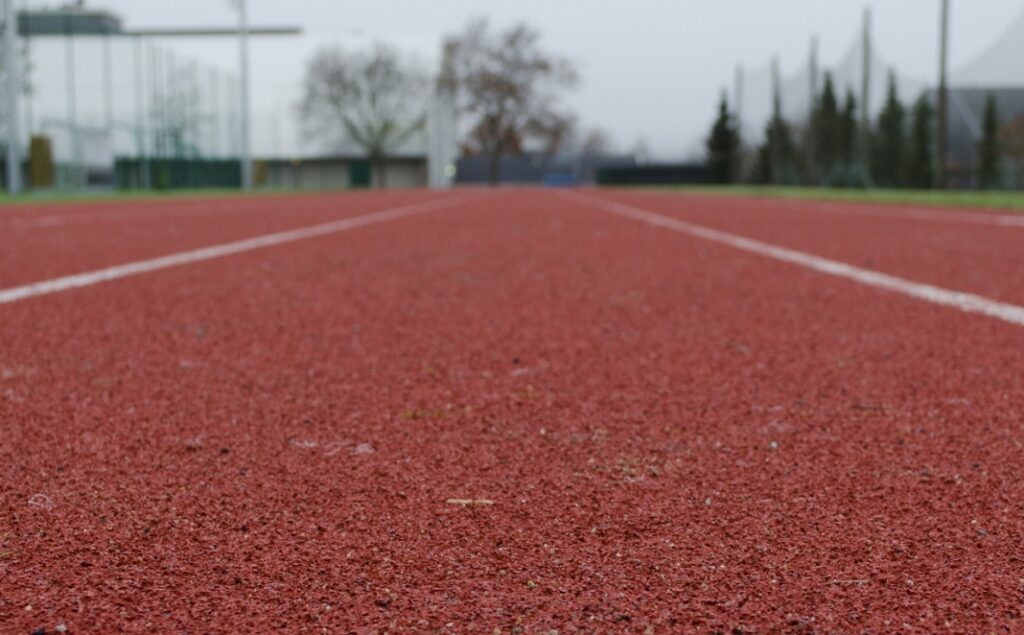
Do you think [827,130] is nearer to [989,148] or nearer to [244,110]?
[989,148]

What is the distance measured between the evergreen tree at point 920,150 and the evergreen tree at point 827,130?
3935mm

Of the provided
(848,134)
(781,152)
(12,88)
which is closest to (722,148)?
(781,152)

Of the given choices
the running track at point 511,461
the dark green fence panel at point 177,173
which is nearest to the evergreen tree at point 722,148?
the dark green fence panel at point 177,173

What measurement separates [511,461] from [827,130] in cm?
4872

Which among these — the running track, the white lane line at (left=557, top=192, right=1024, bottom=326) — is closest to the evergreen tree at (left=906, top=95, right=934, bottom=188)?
the white lane line at (left=557, top=192, right=1024, bottom=326)

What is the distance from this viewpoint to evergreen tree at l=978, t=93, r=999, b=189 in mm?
36719

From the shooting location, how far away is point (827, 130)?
47.6 m

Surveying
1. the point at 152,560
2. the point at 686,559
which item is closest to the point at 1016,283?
the point at 686,559

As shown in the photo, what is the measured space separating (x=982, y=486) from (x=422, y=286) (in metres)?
3.36

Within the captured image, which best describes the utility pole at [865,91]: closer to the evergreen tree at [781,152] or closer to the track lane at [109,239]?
the evergreen tree at [781,152]

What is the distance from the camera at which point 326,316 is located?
379cm

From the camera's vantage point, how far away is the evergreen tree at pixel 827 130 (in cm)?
4656

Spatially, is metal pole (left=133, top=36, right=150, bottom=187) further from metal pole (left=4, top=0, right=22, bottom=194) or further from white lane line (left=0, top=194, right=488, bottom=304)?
white lane line (left=0, top=194, right=488, bottom=304)

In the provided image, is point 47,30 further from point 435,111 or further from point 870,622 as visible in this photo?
point 870,622
